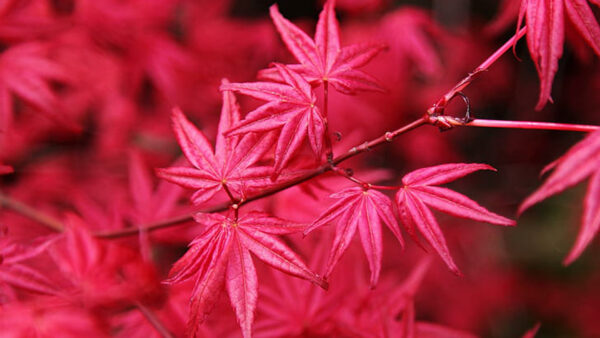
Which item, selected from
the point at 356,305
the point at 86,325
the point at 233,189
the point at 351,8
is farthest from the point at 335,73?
the point at 351,8

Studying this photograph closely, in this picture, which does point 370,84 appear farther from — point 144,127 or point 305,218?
point 144,127

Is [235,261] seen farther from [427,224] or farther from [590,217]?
[590,217]

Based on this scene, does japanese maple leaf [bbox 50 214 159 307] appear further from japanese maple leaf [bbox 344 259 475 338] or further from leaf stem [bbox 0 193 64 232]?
japanese maple leaf [bbox 344 259 475 338]

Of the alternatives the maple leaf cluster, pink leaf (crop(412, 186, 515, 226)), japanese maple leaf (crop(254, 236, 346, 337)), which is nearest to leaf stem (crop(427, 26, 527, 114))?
the maple leaf cluster

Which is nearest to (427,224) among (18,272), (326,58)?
(326,58)

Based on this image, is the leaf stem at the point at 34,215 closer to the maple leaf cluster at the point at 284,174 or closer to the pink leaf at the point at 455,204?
the maple leaf cluster at the point at 284,174

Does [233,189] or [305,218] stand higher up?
[233,189]
